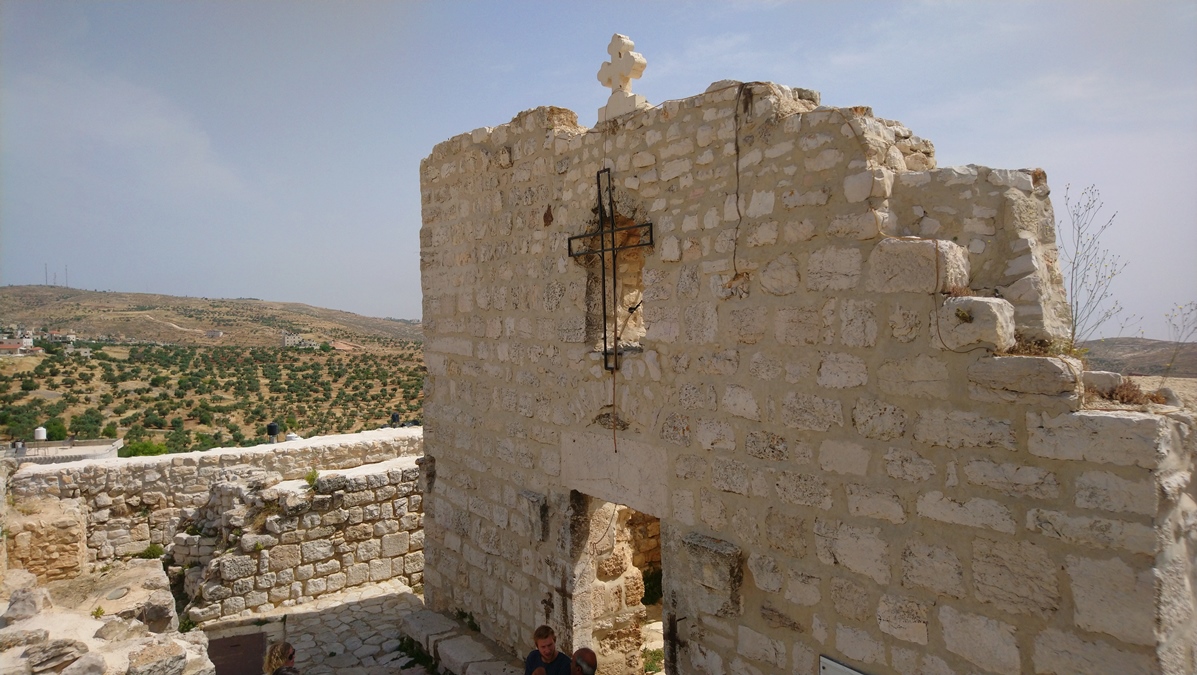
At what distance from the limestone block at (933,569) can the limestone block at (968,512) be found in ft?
0.46

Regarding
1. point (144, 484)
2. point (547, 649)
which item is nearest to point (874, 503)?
point (547, 649)

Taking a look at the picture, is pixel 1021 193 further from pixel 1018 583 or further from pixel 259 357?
pixel 259 357

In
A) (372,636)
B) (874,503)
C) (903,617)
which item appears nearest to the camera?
(903,617)

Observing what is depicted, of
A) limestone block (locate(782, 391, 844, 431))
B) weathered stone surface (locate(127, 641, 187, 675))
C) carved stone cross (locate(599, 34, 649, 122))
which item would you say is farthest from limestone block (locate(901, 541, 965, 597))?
weathered stone surface (locate(127, 641, 187, 675))

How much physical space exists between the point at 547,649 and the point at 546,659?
8 centimetres

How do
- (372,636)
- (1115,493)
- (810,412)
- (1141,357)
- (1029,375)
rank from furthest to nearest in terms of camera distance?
1. (372,636)
2. (1141,357)
3. (810,412)
4. (1029,375)
5. (1115,493)

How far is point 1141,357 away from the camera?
4426 millimetres

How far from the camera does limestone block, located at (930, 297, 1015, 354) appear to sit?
2719mm

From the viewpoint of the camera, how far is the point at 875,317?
124 inches

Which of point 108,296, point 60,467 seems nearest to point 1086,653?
point 60,467

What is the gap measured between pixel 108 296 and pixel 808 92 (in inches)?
3048

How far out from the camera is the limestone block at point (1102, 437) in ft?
7.79

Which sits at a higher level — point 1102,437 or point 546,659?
point 1102,437

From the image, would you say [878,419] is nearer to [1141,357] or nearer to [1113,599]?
[1113,599]
